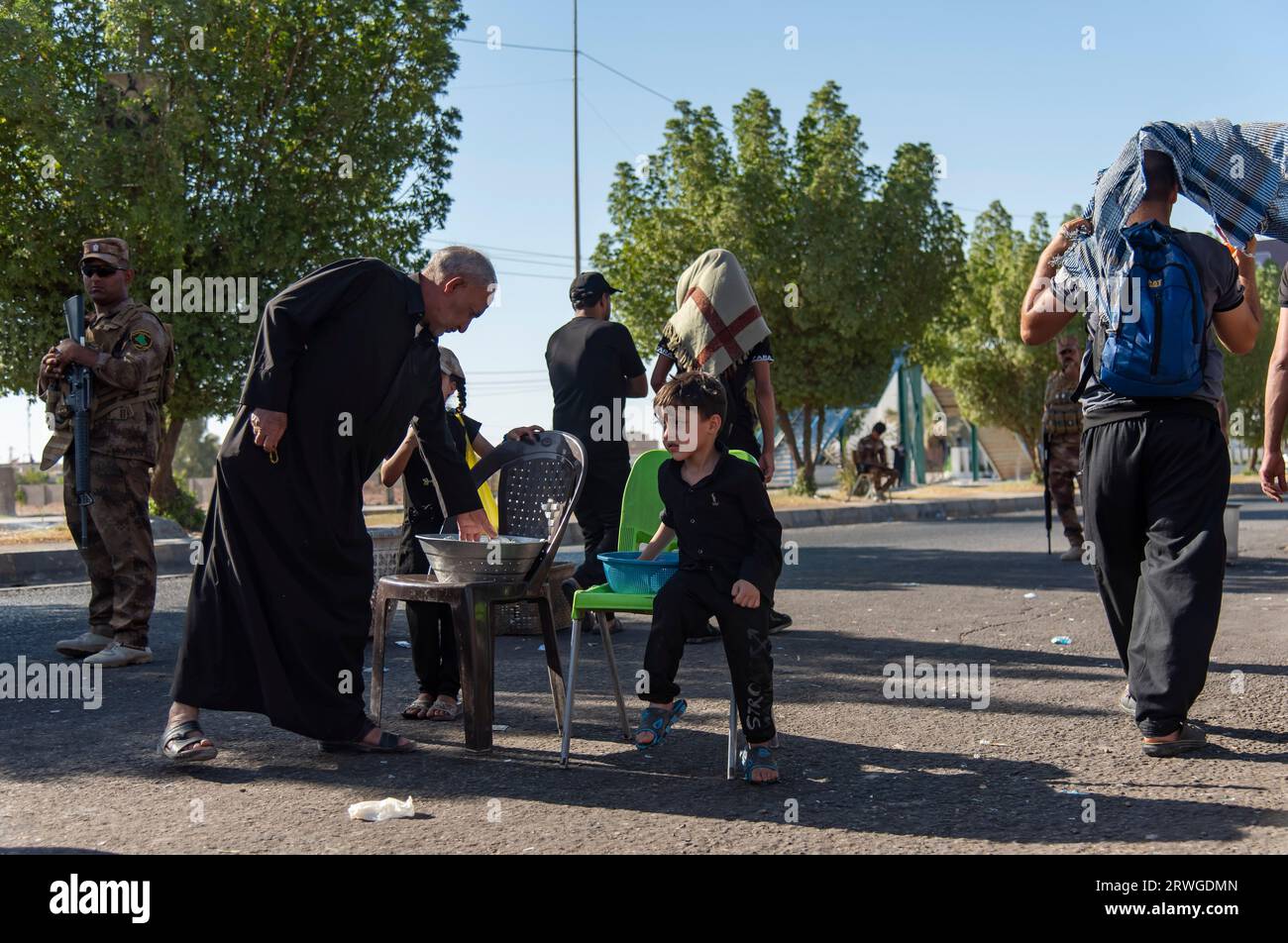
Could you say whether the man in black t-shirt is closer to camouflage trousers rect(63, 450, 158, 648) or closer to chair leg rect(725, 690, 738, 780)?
camouflage trousers rect(63, 450, 158, 648)

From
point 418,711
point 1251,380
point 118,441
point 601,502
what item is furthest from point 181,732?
point 1251,380

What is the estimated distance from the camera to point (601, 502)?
7570mm

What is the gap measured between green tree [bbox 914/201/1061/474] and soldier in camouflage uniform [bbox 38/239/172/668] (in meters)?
31.1

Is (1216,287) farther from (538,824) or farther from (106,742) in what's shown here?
(106,742)

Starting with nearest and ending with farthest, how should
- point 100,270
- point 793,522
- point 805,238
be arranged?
point 100,270
point 793,522
point 805,238

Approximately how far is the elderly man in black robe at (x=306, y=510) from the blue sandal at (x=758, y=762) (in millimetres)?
1270

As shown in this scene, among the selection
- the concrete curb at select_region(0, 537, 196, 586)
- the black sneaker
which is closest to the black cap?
the black sneaker

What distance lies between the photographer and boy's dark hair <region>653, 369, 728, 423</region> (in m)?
4.60

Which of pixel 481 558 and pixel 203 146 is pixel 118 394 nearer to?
pixel 481 558

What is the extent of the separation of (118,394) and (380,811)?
374cm

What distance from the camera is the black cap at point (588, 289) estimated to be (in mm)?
7805

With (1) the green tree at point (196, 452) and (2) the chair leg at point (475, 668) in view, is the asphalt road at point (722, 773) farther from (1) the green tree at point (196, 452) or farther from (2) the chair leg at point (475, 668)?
(1) the green tree at point (196, 452)

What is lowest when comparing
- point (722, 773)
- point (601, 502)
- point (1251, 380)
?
point (722, 773)

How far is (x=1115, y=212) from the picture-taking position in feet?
16.0
